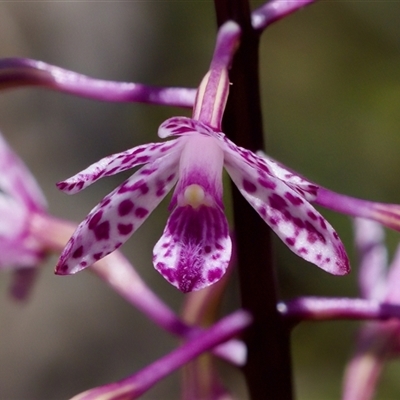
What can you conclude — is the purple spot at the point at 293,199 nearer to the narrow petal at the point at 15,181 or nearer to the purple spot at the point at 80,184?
the purple spot at the point at 80,184

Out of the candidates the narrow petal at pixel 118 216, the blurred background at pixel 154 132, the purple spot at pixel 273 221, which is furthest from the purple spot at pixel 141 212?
the blurred background at pixel 154 132

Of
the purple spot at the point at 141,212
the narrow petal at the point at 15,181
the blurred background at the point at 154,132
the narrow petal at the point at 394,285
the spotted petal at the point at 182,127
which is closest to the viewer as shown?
the spotted petal at the point at 182,127

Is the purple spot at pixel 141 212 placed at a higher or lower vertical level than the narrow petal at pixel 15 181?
higher

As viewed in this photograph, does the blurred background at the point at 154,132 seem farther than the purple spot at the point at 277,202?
Yes

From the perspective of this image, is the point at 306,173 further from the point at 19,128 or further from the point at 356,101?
the point at 19,128

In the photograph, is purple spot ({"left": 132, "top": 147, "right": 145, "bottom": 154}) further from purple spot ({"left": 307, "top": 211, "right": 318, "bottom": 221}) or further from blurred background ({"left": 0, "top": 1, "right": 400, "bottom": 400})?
blurred background ({"left": 0, "top": 1, "right": 400, "bottom": 400})

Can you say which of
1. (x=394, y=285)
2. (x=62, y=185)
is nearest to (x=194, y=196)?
(x=62, y=185)

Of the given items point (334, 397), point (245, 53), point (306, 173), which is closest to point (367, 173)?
point (306, 173)
